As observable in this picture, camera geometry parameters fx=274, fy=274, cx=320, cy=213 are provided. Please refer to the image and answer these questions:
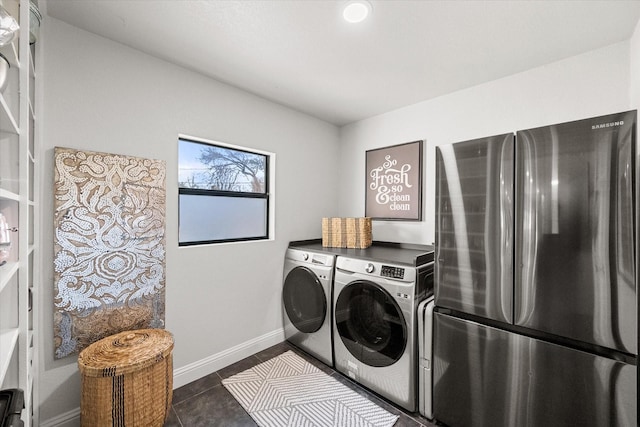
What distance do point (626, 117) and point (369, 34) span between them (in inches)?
51.9

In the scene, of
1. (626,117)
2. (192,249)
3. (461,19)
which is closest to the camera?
(626,117)

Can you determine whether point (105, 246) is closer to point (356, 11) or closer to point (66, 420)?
point (66, 420)

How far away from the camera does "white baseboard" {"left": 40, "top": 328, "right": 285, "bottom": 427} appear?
1635mm

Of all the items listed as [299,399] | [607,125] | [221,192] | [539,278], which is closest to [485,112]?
[607,125]

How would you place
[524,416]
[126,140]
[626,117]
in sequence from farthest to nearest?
[126,140] < [524,416] < [626,117]

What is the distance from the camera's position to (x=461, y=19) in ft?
5.06

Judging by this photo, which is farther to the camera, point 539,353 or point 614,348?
point 539,353

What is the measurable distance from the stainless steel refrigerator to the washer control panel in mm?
243

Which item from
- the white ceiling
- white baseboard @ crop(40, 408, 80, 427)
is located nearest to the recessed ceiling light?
the white ceiling

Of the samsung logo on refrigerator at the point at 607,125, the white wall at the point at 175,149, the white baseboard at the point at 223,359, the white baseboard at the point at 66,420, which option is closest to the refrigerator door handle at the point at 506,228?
the samsung logo on refrigerator at the point at 607,125

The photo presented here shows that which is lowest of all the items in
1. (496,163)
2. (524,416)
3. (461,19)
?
(524,416)

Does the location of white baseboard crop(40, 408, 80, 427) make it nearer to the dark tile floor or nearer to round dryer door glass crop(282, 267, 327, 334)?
the dark tile floor

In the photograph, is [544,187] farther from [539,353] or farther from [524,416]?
[524,416]

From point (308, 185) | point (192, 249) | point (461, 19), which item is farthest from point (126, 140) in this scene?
point (461, 19)
